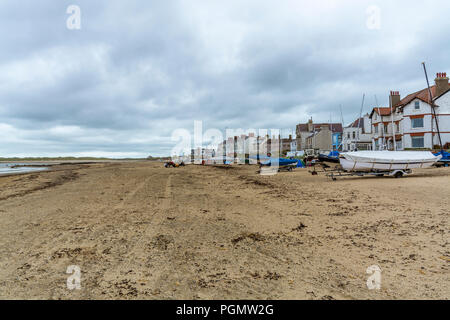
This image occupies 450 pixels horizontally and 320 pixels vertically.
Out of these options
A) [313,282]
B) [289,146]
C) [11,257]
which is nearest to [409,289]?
[313,282]

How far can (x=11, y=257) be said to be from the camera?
19.0 feet

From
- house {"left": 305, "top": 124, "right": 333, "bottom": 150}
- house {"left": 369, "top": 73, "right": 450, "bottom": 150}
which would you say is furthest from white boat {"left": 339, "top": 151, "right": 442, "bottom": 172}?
house {"left": 305, "top": 124, "right": 333, "bottom": 150}

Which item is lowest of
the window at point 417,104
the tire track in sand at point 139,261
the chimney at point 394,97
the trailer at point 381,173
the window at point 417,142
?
the tire track in sand at point 139,261

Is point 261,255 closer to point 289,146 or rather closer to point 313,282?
point 313,282

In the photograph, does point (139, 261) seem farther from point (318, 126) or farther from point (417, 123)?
point (318, 126)

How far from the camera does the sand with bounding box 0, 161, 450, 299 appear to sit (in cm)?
428

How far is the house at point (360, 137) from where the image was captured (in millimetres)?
65062

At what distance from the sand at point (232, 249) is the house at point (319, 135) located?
235 feet

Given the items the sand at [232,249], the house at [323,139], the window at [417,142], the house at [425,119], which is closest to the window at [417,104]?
the house at [425,119]

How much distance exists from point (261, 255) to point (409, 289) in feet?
8.28

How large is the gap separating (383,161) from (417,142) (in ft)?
101

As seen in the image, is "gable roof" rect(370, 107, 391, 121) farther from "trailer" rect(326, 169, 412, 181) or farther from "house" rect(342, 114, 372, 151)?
"trailer" rect(326, 169, 412, 181)

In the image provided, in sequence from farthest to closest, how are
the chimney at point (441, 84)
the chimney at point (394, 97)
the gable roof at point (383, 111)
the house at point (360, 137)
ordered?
1. the house at point (360, 137)
2. the gable roof at point (383, 111)
3. the chimney at point (394, 97)
4. the chimney at point (441, 84)

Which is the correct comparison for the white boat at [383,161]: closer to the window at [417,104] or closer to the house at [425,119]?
the house at [425,119]
